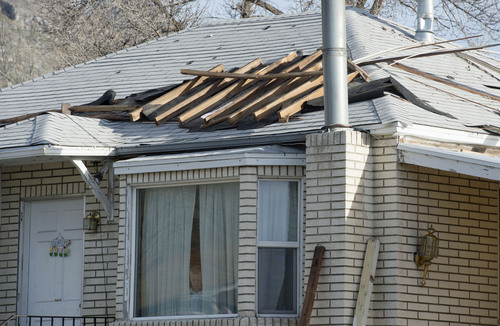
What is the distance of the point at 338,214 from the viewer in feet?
34.5

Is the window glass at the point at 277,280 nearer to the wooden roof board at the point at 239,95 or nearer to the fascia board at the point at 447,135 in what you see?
the wooden roof board at the point at 239,95

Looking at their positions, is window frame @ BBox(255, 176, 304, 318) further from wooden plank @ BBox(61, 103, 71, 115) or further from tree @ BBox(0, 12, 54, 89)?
tree @ BBox(0, 12, 54, 89)

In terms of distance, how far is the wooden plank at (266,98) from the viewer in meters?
12.2

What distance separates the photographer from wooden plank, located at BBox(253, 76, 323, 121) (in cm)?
1206

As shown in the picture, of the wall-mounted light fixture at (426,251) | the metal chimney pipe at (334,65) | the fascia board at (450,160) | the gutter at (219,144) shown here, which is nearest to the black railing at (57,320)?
the gutter at (219,144)

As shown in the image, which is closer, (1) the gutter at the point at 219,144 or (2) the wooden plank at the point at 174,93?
(1) the gutter at the point at 219,144

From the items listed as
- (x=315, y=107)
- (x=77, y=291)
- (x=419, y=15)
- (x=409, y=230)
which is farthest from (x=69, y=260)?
(x=419, y=15)

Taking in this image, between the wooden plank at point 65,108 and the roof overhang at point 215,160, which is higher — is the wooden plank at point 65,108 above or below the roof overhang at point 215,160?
above

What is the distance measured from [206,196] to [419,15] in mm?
6145

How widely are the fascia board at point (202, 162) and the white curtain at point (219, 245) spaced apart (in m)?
0.35

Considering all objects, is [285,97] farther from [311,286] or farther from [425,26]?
[425,26]

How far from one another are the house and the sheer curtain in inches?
0.7

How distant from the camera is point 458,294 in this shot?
36.2ft

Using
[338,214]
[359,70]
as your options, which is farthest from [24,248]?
[359,70]
